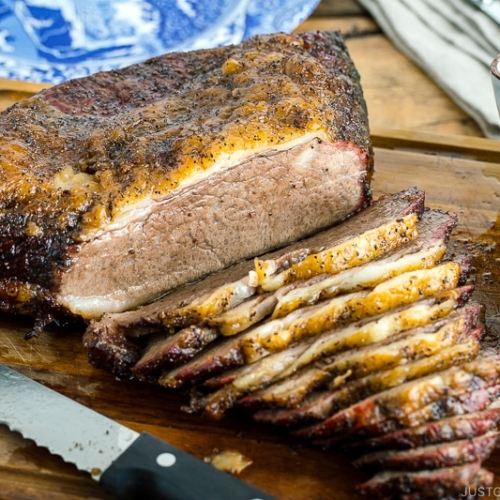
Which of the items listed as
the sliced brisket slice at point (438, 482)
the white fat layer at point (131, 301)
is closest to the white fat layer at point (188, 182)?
the white fat layer at point (131, 301)

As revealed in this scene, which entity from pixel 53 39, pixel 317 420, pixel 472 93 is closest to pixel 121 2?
pixel 53 39

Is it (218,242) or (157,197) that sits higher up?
(157,197)

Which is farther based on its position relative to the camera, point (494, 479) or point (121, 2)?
point (121, 2)

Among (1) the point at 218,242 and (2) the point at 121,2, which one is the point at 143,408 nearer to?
(1) the point at 218,242

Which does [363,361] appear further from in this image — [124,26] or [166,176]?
[124,26]

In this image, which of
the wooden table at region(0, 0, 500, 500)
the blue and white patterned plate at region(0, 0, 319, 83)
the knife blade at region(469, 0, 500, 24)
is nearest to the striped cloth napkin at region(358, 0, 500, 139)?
the knife blade at region(469, 0, 500, 24)

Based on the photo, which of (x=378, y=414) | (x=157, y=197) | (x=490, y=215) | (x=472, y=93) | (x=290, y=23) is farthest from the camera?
(x=290, y=23)

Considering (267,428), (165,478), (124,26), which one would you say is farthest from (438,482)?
(124,26)
